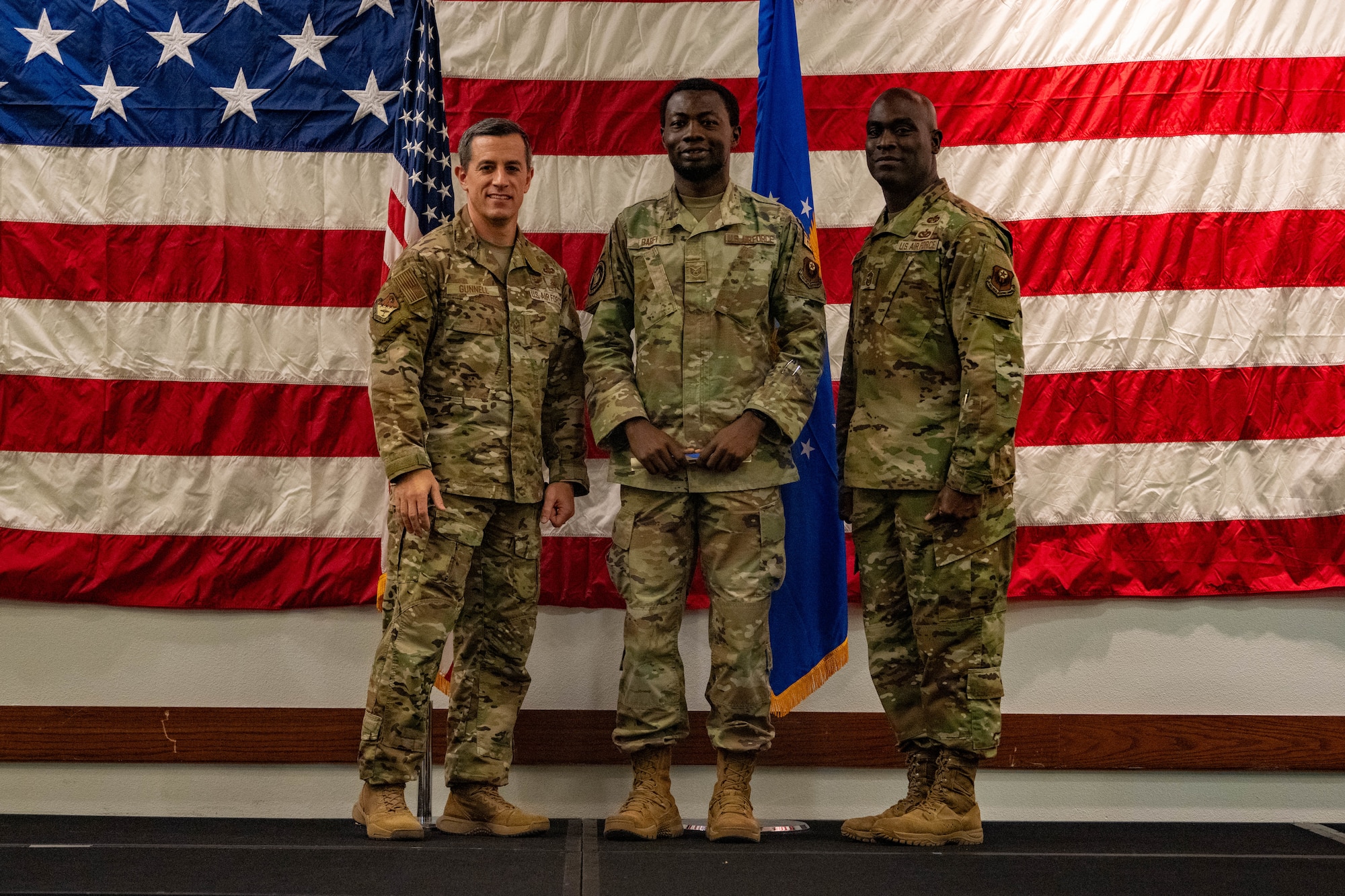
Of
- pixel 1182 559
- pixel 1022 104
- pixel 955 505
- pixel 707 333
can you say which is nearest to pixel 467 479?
pixel 707 333

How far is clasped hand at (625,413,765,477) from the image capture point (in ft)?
8.48

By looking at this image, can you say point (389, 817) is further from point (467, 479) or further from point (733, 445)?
point (733, 445)

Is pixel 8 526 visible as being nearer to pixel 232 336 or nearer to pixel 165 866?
pixel 232 336

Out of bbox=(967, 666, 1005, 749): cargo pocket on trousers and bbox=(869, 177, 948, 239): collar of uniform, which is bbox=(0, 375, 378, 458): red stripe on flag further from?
bbox=(967, 666, 1005, 749): cargo pocket on trousers

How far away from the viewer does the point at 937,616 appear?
8.45 ft

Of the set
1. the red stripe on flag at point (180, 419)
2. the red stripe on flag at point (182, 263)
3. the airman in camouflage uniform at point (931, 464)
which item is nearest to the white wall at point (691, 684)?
the red stripe on flag at point (180, 419)

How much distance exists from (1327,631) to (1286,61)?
5.79ft

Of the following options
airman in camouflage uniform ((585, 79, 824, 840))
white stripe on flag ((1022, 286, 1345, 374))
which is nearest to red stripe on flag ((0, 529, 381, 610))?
airman in camouflage uniform ((585, 79, 824, 840))

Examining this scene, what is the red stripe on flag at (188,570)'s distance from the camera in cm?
329

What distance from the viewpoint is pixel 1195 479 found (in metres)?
3.32

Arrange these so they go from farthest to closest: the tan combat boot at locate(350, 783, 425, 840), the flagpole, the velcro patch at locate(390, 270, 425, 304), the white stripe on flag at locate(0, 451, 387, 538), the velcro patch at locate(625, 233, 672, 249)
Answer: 1. the white stripe on flag at locate(0, 451, 387, 538)
2. the flagpole
3. the velcro patch at locate(625, 233, 672, 249)
4. the velcro patch at locate(390, 270, 425, 304)
5. the tan combat boot at locate(350, 783, 425, 840)

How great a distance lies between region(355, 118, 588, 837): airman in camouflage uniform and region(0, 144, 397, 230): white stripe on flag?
73 cm

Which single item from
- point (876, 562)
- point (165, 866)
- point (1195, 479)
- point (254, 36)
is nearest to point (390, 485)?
point (165, 866)

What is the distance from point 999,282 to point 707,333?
701 mm
